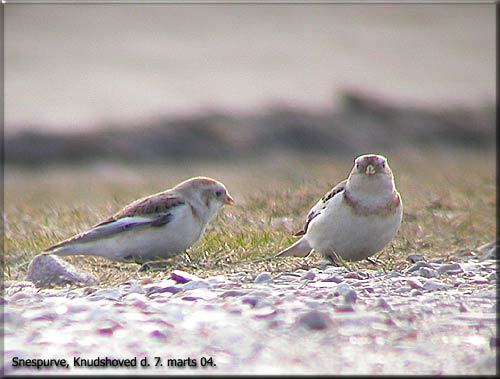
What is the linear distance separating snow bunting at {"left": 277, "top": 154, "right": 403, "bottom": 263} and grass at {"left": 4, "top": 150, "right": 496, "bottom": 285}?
0.12 m

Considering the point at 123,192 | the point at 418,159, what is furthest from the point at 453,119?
the point at 123,192

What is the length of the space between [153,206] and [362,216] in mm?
1253

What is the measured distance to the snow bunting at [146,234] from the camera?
6.08 metres

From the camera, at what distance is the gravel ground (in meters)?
3.77

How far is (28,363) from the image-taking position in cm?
379

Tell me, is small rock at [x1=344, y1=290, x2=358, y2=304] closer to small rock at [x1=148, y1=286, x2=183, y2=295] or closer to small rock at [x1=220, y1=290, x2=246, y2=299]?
small rock at [x1=220, y1=290, x2=246, y2=299]

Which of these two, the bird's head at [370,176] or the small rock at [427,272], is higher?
the bird's head at [370,176]

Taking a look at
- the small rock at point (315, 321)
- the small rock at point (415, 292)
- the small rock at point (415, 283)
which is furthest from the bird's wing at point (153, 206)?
the small rock at point (315, 321)

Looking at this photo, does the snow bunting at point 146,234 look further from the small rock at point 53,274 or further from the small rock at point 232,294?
the small rock at point 232,294

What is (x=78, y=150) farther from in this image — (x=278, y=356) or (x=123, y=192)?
(x=278, y=356)

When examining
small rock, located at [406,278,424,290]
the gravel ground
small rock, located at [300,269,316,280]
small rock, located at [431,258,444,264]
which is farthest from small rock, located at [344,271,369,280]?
small rock, located at [431,258,444,264]

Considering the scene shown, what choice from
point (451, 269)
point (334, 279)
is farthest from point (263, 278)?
point (451, 269)

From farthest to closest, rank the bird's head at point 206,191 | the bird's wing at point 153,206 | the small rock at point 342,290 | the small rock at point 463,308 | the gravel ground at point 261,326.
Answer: the bird's head at point 206,191 < the bird's wing at point 153,206 < the small rock at point 342,290 < the small rock at point 463,308 < the gravel ground at point 261,326

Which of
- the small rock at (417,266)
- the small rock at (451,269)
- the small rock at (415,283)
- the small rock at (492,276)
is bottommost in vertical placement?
the small rock at (492,276)
